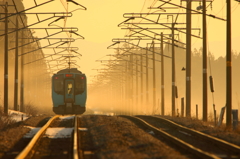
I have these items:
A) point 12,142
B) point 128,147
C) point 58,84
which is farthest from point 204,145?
point 58,84

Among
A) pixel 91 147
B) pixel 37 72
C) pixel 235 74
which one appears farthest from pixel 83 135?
pixel 235 74

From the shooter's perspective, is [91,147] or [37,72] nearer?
[91,147]

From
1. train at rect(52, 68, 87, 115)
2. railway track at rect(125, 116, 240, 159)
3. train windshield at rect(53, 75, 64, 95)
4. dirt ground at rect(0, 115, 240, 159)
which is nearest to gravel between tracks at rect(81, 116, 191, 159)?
dirt ground at rect(0, 115, 240, 159)

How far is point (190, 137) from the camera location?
48.8 feet

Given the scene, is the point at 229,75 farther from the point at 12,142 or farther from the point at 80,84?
the point at 80,84

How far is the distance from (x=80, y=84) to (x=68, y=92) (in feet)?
3.19

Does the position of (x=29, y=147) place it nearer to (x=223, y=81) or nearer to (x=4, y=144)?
(x=4, y=144)

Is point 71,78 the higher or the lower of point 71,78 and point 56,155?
the higher

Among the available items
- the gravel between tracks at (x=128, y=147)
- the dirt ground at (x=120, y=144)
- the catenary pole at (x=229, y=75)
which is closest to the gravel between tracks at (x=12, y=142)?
the dirt ground at (x=120, y=144)

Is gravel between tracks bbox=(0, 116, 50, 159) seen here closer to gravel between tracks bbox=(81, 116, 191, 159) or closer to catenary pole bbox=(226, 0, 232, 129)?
gravel between tracks bbox=(81, 116, 191, 159)

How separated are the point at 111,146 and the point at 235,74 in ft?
438

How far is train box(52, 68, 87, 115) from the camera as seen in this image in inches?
1237

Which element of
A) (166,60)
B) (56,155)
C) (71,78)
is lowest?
(56,155)

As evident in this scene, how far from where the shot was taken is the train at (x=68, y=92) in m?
31.4
